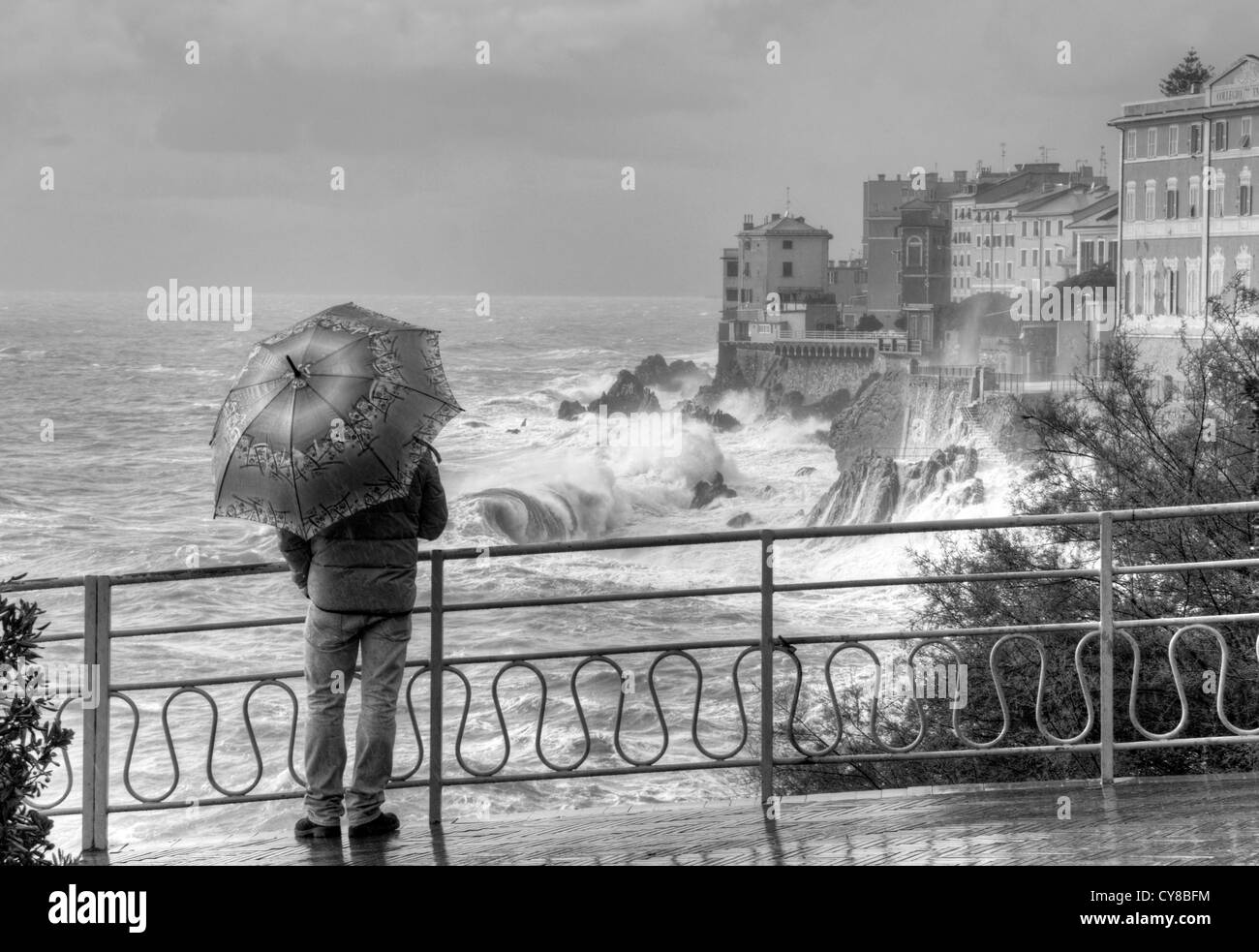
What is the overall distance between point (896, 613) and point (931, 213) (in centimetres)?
5344

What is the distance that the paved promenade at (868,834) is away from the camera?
5195mm

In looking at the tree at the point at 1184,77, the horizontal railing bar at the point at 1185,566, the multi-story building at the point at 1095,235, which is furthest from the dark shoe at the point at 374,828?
the multi-story building at the point at 1095,235

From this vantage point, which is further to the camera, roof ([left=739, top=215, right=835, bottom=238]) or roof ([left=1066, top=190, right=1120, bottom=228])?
roof ([left=739, top=215, right=835, bottom=238])

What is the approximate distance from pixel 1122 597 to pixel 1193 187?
183 feet

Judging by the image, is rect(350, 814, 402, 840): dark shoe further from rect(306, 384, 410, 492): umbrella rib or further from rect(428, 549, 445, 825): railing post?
rect(306, 384, 410, 492): umbrella rib

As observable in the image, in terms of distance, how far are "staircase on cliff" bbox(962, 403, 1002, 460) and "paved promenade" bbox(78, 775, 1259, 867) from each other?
91141 millimetres

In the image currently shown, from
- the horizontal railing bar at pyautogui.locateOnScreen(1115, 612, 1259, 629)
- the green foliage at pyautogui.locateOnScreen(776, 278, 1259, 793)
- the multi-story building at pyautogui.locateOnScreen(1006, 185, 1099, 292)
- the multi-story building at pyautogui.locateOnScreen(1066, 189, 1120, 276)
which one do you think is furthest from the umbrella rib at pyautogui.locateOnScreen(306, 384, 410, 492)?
the multi-story building at pyautogui.locateOnScreen(1006, 185, 1099, 292)

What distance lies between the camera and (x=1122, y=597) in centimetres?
2683

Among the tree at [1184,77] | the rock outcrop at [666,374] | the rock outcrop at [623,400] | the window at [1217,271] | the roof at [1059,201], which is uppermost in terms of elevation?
the tree at [1184,77]

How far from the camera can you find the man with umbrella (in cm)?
524

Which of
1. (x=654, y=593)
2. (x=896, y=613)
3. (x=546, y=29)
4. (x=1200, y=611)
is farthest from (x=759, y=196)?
(x=654, y=593)

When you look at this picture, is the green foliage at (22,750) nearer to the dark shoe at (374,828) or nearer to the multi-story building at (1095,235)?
the dark shoe at (374,828)

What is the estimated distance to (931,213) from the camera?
12188 centimetres

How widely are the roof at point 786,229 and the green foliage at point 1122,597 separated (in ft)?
285
